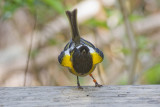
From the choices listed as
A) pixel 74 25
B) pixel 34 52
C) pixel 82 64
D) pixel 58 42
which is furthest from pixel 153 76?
pixel 82 64

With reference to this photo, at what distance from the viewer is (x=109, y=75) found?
592 cm

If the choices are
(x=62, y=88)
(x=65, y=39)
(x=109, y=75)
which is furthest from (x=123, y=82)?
(x=62, y=88)

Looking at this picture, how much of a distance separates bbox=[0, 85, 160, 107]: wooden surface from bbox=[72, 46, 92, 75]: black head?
0.55 ft

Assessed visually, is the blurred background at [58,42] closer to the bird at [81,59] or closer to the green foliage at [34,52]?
the green foliage at [34,52]

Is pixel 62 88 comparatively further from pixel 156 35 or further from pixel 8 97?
pixel 156 35

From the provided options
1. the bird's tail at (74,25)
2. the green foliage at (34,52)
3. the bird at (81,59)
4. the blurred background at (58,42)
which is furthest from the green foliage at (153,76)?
the bird at (81,59)

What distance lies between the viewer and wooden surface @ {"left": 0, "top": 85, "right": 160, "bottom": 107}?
2.11m

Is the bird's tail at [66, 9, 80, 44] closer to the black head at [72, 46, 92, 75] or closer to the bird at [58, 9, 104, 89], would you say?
the bird at [58, 9, 104, 89]

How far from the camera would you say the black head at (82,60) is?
2414 mm

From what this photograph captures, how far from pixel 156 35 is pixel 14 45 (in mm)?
3329

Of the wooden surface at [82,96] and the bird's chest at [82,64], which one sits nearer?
the wooden surface at [82,96]

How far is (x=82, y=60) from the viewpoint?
2412 mm

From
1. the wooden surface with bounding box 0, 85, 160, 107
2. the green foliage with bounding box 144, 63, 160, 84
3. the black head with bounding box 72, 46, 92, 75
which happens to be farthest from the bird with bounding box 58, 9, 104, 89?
the green foliage with bounding box 144, 63, 160, 84

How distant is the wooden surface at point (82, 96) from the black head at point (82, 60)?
0.55 ft
